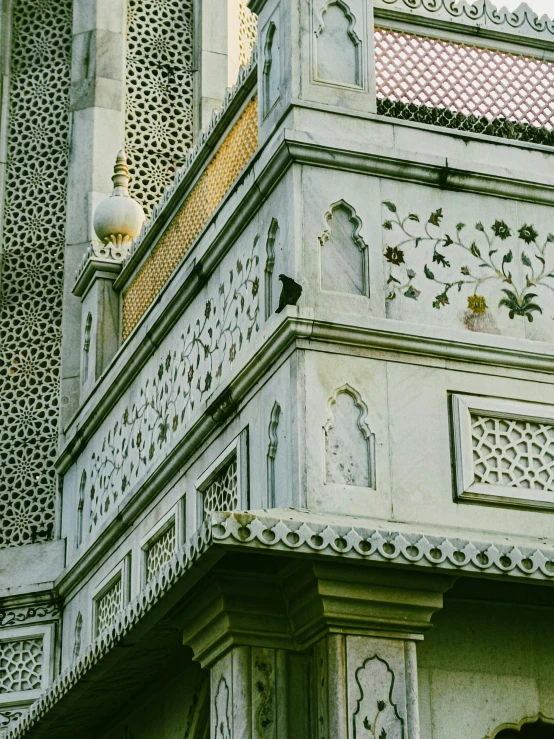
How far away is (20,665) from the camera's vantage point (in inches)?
523

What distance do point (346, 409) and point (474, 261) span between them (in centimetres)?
124

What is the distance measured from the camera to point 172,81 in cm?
1553

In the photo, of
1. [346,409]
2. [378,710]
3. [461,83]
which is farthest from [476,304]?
[378,710]

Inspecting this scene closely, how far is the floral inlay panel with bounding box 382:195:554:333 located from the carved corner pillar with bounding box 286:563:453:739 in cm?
166

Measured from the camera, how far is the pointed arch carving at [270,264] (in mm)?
9039

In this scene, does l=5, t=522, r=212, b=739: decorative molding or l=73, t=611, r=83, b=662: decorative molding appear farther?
l=73, t=611, r=83, b=662: decorative molding

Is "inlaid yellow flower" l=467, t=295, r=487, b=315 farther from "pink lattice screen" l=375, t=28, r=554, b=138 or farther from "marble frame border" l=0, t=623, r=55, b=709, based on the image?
"marble frame border" l=0, t=623, r=55, b=709

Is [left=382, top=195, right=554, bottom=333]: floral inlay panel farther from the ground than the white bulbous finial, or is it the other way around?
the white bulbous finial

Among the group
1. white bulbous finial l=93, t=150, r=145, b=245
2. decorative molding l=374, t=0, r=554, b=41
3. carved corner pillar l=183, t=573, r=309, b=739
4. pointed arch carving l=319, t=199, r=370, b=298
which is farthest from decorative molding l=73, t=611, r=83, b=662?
decorative molding l=374, t=0, r=554, b=41

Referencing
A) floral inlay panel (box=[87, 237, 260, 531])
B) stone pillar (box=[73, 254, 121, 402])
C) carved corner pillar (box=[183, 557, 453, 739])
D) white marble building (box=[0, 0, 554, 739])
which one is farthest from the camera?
stone pillar (box=[73, 254, 121, 402])

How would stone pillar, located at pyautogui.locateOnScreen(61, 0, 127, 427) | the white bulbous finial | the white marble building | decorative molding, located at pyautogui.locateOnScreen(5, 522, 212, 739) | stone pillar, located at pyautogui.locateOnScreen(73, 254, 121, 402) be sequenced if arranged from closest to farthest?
decorative molding, located at pyautogui.locateOnScreen(5, 522, 212, 739)
the white marble building
stone pillar, located at pyautogui.locateOnScreen(73, 254, 121, 402)
the white bulbous finial
stone pillar, located at pyautogui.locateOnScreen(61, 0, 127, 427)

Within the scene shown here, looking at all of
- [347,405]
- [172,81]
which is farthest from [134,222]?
[347,405]

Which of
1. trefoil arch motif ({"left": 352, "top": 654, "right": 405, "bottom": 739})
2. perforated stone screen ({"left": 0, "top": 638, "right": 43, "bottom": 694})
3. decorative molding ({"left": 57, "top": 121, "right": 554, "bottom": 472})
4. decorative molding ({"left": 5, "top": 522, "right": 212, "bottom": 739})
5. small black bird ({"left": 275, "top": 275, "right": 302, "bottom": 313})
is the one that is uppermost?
decorative molding ({"left": 57, "top": 121, "right": 554, "bottom": 472})

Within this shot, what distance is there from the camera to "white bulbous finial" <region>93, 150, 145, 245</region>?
13484 millimetres
